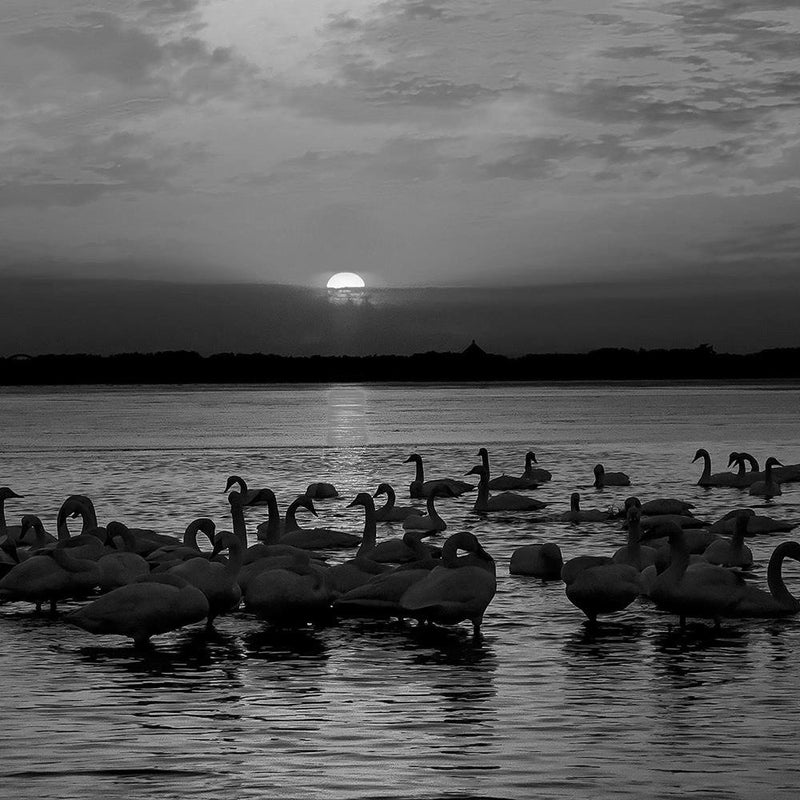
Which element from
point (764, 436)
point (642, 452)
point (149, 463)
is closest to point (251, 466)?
point (149, 463)

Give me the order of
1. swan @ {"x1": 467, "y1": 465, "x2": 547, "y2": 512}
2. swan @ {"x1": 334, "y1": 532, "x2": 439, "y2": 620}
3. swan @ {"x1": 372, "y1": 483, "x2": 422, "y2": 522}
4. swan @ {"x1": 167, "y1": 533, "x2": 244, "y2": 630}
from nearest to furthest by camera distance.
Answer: swan @ {"x1": 167, "y1": 533, "x2": 244, "y2": 630}, swan @ {"x1": 334, "y1": 532, "x2": 439, "y2": 620}, swan @ {"x1": 372, "y1": 483, "x2": 422, "y2": 522}, swan @ {"x1": 467, "y1": 465, "x2": 547, "y2": 512}

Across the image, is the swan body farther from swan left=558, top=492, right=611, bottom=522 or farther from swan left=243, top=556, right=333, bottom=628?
swan left=558, top=492, right=611, bottom=522

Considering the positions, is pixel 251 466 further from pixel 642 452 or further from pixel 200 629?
pixel 200 629

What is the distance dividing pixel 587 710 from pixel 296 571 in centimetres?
450

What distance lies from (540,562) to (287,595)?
14.3ft

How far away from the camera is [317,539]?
20.9 metres

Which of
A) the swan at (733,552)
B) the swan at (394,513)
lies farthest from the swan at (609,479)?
the swan at (733,552)

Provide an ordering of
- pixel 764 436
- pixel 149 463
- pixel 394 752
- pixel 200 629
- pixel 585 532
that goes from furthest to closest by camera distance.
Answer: pixel 764 436, pixel 149 463, pixel 585 532, pixel 200 629, pixel 394 752

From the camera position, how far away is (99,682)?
12.0 metres

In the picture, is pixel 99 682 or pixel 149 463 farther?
pixel 149 463

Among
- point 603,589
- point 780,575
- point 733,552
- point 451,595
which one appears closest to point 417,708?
point 451,595

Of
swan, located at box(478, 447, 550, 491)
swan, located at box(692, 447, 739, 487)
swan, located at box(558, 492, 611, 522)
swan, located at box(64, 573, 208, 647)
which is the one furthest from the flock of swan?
swan, located at box(692, 447, 739, 487)

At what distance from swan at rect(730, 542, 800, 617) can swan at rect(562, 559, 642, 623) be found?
1.11m

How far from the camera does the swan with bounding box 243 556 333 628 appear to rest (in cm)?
1401
